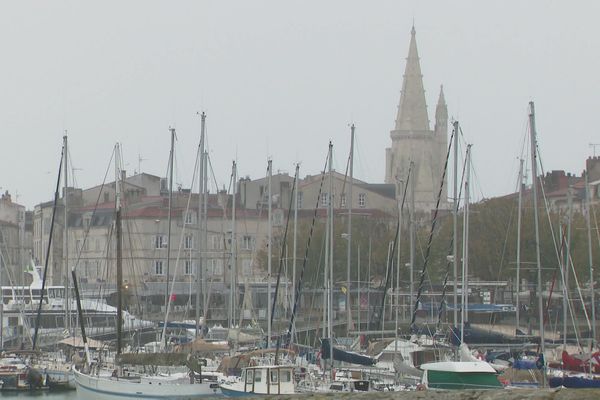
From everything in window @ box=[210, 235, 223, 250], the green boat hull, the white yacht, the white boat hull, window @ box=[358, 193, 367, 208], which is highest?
window @ box=[358, 193, 367, 208]

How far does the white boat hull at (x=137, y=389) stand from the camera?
4841cm

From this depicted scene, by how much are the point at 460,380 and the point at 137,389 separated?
12621 millimetres

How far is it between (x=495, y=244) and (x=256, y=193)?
3524 cm

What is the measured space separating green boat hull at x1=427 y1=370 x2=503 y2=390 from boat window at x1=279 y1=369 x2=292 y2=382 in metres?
5.06

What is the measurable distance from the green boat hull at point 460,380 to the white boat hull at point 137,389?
7.77 m

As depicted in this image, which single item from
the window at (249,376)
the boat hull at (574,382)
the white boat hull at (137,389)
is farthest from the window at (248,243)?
the boat hull at (574,382)

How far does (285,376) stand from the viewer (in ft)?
147

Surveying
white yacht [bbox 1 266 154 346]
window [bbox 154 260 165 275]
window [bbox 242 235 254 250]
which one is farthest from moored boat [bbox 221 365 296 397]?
window [bbox 242 235 254 250]

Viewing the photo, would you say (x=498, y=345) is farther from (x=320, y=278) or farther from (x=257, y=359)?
(x=320, y=278)

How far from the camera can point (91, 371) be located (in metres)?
54.9

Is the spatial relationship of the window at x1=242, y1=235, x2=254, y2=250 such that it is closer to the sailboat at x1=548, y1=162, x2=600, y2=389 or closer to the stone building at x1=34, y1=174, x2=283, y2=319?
the stone building at x1=34, y1=174, x2=283, y2=319

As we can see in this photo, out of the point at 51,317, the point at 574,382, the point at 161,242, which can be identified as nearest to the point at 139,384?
the point at 574,382

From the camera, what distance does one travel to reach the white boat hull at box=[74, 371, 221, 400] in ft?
159

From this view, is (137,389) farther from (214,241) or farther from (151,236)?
(151,236)
